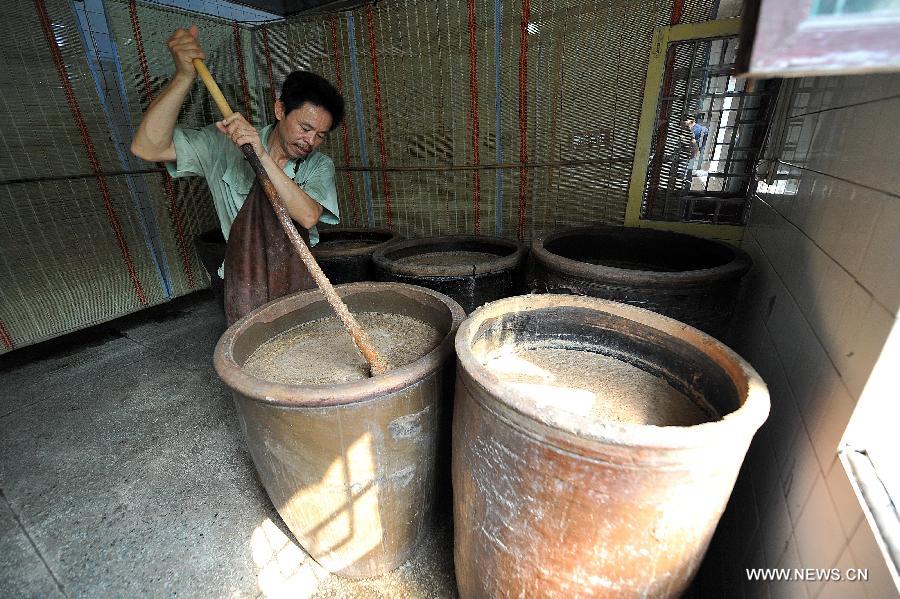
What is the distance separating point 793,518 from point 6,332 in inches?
238

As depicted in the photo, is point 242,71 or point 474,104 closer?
point 474,104

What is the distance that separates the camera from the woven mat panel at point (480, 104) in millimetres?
3184

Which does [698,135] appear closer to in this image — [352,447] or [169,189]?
[352,447]

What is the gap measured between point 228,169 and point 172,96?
1.38ft

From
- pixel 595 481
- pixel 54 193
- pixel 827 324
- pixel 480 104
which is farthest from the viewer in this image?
pixel 54 193

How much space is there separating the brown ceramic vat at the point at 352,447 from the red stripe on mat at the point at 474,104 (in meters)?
2.17

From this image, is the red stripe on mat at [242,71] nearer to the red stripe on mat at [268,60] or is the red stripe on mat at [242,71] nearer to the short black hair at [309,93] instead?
the red stripe on mat at [268,60]

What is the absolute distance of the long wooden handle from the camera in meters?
1.83

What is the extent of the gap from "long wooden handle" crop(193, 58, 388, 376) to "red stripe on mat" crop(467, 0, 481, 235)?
2372 millimetres

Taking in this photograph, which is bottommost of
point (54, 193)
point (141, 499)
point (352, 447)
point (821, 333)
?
point (141, 499)

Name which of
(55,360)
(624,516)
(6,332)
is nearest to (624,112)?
(624,516)

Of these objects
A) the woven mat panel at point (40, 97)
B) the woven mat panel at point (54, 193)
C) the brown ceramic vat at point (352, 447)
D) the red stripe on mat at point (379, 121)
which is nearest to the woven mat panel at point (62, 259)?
the woven mat panel at point (54, 193)

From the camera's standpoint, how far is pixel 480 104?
383cm

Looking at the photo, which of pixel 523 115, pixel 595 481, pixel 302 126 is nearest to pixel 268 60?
pixel 523 115
